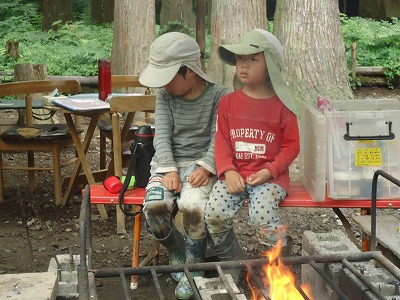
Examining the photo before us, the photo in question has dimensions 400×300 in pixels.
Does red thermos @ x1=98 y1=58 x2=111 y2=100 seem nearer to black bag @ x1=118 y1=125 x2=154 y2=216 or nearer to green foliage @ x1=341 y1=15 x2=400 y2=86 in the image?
black bag @ x1=118 y1=125 x2=154 y2=216

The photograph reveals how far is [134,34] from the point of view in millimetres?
10555

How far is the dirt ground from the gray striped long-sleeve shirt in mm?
773

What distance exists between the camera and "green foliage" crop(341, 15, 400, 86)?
15423 mm

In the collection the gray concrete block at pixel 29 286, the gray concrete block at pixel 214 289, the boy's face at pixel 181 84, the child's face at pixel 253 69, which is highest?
the child's face at pixel 253 69

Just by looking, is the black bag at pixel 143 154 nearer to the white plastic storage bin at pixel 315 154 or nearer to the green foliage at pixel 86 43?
the white plastic storage bin at pixel 315 154

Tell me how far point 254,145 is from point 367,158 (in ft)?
2.24

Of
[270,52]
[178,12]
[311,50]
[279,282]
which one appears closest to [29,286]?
[279,282]

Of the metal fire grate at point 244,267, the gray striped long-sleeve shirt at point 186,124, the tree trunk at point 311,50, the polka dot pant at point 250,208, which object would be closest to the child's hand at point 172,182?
the gray striped long-sleeve shirt at point 186,124

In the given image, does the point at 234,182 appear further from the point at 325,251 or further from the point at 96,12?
the point at 96,12

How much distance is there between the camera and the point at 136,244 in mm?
5012

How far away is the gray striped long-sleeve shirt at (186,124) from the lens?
4910mm

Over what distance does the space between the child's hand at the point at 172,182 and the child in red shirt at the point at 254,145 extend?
0.24 meters

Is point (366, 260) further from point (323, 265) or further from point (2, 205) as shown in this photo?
point (2, 205)

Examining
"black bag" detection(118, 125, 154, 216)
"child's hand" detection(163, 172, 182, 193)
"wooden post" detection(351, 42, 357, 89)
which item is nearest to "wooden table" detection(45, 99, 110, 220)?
"black bag" detection(118, 125, 154, 216)
